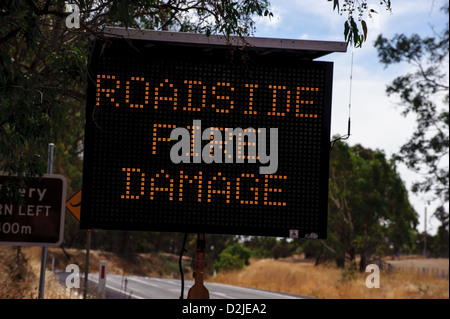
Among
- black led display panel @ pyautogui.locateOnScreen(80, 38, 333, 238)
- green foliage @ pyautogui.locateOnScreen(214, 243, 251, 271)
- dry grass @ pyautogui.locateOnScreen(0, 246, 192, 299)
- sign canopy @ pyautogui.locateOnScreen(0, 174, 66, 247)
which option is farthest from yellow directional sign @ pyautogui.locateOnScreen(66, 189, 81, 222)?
green foliage @ pyautogui.locateOnScreen(214, 243, 251, 271)

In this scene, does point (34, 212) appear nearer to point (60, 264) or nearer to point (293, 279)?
point (293, 279)

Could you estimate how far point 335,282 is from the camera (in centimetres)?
3322

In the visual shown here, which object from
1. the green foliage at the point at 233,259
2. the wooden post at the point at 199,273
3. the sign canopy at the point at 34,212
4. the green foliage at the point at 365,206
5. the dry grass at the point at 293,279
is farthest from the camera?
the green foliage at the point at 233,259

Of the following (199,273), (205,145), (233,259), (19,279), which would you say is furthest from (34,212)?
(233,259)

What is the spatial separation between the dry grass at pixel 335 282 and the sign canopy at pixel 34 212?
22.6m

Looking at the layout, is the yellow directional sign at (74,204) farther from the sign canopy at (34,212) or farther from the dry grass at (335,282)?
the dry grass at (335,282)

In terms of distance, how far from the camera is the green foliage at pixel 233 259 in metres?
45.2

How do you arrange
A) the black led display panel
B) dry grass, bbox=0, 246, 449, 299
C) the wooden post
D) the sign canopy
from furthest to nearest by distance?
dry grass, bbox=0, 246, 449, 299, the sign canopy, the wooden post, the black led display panel

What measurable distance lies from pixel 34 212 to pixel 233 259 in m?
38.5

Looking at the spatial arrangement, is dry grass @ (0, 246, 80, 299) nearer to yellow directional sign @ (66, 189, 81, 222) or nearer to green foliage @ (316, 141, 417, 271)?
yellow directional sign @ (66, 189, 81, 222)

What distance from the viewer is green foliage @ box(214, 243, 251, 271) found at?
45.2 m

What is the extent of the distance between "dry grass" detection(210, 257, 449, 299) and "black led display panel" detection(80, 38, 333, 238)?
78.2 ft

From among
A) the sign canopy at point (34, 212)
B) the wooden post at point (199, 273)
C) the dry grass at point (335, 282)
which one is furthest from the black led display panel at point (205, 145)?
the dry grass at point (335, 282)
